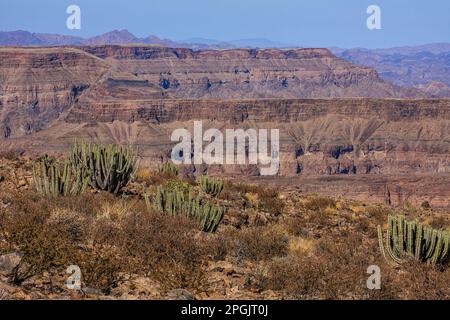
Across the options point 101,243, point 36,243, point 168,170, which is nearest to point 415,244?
point 101,243

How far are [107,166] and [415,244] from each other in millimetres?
7479

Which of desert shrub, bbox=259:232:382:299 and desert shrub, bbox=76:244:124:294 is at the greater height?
desert shrub, bbox=76:244:124:294

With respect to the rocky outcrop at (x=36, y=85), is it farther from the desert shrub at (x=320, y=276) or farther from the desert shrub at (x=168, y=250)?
the desert shrub at (x=320, y=276)

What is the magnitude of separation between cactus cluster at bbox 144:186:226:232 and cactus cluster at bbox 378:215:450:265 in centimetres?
318

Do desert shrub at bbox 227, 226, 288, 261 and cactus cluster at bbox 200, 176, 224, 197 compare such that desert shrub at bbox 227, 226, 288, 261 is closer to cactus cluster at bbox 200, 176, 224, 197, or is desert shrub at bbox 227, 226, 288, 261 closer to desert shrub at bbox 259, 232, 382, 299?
desert shrub at bbox 259, 232, 382, 299

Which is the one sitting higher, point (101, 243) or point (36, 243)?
point (36, 243)

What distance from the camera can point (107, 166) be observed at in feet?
51.7

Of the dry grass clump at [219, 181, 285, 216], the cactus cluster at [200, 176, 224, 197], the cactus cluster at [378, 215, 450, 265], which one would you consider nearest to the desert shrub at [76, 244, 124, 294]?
the cactus cluster at [378, 215, 450, 265]

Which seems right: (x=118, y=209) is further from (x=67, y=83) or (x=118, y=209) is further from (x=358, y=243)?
(x=67, y=83)

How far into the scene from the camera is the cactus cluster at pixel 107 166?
51.9ft

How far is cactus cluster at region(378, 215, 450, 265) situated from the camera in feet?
35.0

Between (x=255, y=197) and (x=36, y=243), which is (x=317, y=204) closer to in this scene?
(x=255, y=197)

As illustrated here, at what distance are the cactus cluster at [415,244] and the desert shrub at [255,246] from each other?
1.64m

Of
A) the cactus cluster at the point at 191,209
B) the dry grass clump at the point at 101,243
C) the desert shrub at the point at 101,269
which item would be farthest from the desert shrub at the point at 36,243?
the cactus cluster at the point at 191,209
